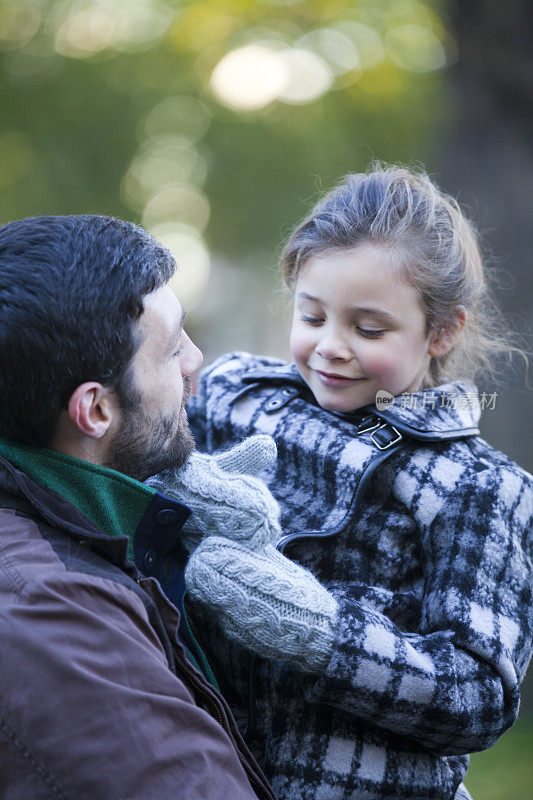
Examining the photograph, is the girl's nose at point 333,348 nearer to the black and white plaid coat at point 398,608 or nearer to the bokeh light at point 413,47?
the black and white plaid coat at point 398,608

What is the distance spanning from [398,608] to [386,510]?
0.29m

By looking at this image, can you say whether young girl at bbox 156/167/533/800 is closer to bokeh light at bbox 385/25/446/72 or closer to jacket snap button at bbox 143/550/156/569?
jacket snap button at bbox 143/550/156/569

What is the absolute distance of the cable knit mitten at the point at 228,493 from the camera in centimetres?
204

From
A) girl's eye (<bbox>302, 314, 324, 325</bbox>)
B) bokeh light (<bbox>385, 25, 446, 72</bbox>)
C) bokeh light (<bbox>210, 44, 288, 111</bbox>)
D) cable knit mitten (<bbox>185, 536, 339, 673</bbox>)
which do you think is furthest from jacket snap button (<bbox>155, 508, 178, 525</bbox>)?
bokeh light (<bbox>210, 44, 288, 111</bbox>)

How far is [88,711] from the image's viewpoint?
4.84 ft

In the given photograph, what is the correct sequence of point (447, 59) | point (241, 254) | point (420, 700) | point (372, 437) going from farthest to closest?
1. point (241, 254)
2. point (447, 59)
3. point (372, 437)
4. point (420, 700)

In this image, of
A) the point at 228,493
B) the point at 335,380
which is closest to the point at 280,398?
the point at 335,380

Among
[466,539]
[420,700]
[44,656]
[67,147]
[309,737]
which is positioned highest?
[67,147]

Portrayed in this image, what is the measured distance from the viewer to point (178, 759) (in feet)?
5.05

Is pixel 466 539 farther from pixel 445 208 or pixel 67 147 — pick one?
pixel 67 147

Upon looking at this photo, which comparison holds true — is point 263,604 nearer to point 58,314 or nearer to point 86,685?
point 86,685

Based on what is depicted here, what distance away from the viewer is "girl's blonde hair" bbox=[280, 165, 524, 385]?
2.49 meters

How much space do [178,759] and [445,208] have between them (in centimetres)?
199

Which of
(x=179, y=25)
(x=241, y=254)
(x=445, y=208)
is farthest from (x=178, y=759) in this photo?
(x=241, y=254)
